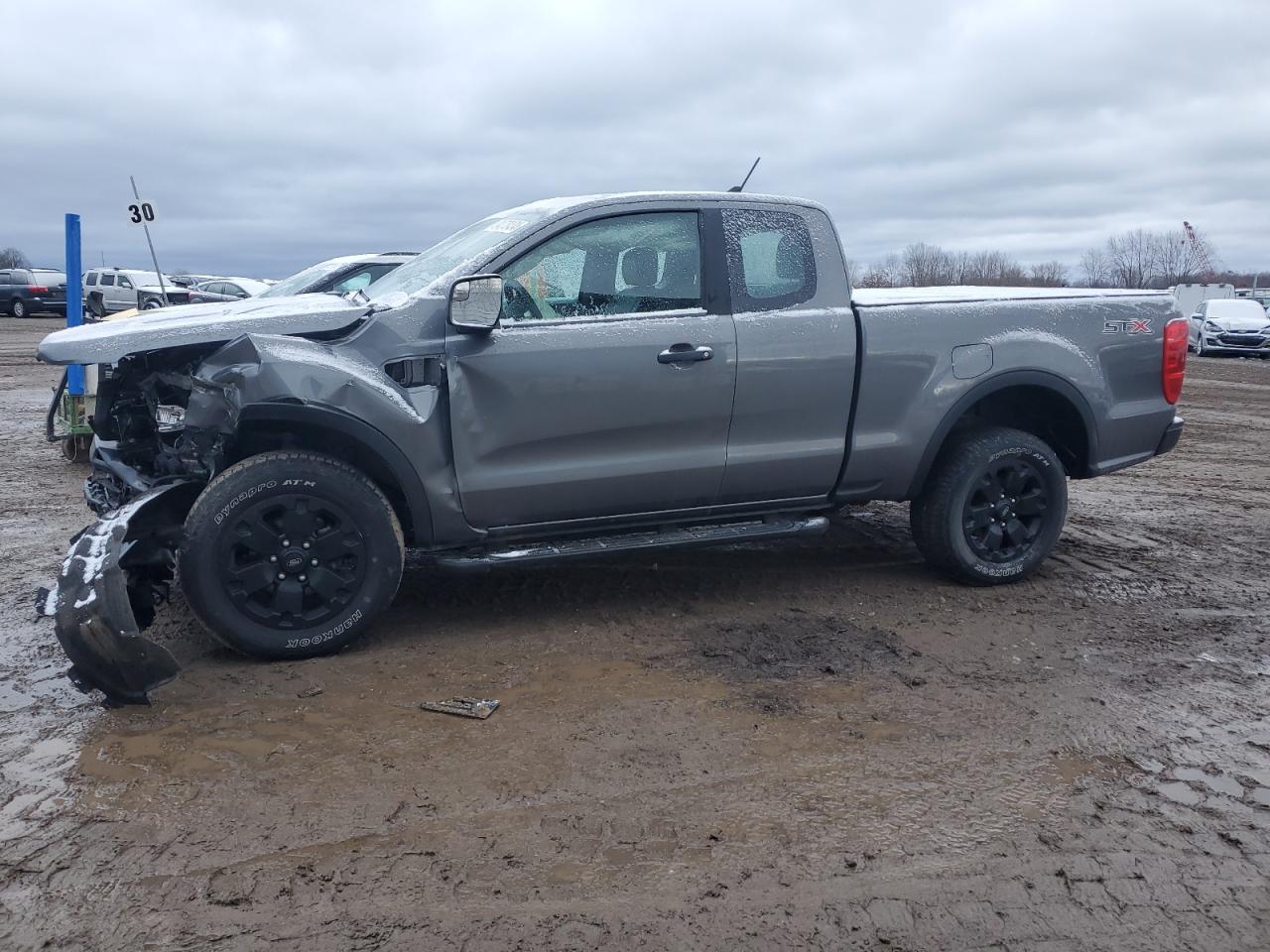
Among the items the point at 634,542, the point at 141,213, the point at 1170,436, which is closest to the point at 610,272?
the point at 634,542

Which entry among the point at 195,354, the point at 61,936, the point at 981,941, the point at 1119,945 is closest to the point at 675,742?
Answer: the point at 981,941

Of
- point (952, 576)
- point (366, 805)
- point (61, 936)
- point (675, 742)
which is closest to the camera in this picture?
point (61, 936)

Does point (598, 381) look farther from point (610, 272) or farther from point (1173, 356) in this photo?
point (1173, 356)

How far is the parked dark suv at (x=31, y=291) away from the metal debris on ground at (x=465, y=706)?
3614 cm

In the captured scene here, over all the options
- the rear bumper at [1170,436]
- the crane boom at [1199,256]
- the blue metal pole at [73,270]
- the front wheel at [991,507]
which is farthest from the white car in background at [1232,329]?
the crane boom at [1199,256]

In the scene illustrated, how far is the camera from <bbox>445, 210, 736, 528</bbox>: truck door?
4.52 metres

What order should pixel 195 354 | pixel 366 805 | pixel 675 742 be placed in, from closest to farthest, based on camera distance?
1. pixel 366 805
2. pixel 675 742
3. pixel 195 354

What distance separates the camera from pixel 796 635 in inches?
189

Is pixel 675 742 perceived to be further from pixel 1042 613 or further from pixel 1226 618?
pixel 1226 618

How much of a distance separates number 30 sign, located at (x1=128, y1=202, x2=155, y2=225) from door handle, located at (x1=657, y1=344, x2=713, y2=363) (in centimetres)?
1068

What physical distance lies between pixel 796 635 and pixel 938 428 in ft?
4.33

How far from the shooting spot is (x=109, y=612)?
380 centimetres

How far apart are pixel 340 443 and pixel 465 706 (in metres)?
1.26

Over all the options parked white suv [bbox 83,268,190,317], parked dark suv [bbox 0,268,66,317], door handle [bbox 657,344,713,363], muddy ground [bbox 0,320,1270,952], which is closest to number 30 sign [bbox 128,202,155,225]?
muddy ground [bbox 0,320,1270,952]
